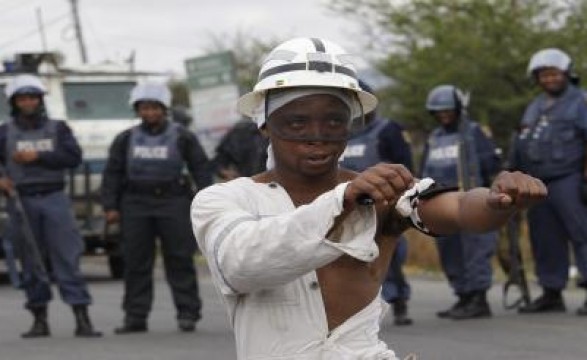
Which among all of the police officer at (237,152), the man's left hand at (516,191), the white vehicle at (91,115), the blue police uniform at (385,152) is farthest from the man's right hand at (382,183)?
the white vehicle at (91,115)

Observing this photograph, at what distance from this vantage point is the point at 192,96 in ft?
89.4

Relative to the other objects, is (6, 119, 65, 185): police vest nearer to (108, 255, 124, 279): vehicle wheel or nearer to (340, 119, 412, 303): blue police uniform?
(340, 119, 412, 303): blue police uniform

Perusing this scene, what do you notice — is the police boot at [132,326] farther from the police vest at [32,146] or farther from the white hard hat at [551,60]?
the white hard hat at [551,60]

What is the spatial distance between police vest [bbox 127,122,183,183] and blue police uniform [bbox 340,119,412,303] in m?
1.37

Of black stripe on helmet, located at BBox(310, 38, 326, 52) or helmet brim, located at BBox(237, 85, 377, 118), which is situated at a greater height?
black stripe on helmet, located at BBox(310, 38, 326, 52)

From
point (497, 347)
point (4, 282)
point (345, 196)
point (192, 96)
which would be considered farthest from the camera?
point (192, 96)

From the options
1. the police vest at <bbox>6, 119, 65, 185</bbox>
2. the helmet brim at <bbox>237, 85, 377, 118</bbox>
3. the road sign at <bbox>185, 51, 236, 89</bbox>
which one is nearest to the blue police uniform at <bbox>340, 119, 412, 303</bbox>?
the police vest at <bbox>6, 119, 65, 185</bbox>

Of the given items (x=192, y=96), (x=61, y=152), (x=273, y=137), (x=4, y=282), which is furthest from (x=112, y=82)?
(x=273, y=137)

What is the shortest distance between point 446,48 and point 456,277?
1734 cm

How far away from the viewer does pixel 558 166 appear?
12.6 m

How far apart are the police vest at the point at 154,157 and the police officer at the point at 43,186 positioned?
419 mm

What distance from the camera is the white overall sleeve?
3830 mm

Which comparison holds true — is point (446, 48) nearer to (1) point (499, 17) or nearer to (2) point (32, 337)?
(1) point (499, 17)

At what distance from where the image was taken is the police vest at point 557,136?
12492mm
